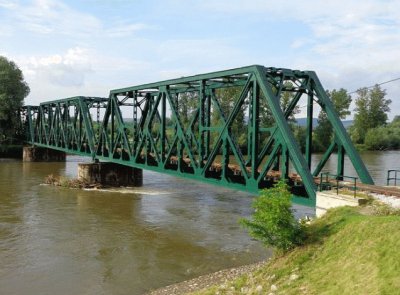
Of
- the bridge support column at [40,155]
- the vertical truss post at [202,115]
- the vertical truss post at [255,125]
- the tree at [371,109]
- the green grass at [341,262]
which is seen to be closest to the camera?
the green grass at [341,262]

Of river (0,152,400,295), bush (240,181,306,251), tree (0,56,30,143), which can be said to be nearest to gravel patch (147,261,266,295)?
river (0,152,400,295)

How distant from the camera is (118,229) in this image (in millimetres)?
27203

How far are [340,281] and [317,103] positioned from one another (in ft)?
44.5

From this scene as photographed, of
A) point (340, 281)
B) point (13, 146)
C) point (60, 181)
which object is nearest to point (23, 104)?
point (13, 146)

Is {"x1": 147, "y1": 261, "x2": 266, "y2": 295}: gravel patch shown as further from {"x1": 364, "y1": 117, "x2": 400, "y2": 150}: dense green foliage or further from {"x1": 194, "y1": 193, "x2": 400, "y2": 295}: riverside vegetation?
{"x1": 364, "y1": 117, "x2": 400, "y2": 150}: dense green foliage

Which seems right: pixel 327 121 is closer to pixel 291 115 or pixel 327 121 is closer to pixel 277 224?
pixel 291 115


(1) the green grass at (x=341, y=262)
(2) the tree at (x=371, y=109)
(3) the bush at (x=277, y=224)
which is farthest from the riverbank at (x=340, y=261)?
(2) the tree at (x=371, y=109)

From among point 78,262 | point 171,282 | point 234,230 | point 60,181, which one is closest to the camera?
point 171,282

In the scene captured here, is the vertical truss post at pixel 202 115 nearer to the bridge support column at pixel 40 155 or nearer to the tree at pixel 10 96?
the bridge support column at pixel 40 155

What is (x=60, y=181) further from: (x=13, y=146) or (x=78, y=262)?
(x=13, y=146)

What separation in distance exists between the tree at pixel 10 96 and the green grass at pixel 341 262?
73920mm

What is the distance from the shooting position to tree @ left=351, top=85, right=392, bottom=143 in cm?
11931

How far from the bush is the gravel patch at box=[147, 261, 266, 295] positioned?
49.5 inches

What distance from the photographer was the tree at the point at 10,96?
261ft
